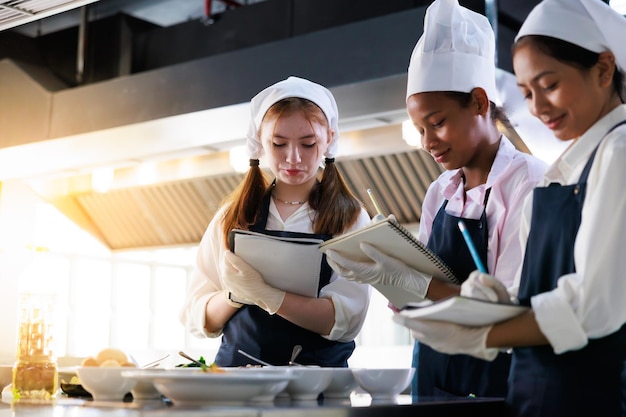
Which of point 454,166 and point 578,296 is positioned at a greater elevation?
point 454,166

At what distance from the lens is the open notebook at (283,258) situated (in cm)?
229

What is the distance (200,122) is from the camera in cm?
515

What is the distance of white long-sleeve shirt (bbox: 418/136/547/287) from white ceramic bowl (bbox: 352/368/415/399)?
0.46 m

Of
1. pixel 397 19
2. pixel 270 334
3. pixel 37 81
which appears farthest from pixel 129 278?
pixel 270 334

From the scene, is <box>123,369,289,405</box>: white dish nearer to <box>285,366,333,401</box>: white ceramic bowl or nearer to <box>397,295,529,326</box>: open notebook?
<box>285,366,333,401</box>: white ceramic bowl

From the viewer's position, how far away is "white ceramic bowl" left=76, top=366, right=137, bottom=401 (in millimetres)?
1727

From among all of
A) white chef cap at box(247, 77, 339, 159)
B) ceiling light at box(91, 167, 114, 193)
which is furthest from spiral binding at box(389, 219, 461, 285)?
ceiling light at box(91, 167, 114, 193)

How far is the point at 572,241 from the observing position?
1.57 meters

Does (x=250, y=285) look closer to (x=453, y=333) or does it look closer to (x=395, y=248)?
(x=395, y=248)

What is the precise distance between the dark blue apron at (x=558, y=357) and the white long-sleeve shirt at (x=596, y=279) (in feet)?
0.19

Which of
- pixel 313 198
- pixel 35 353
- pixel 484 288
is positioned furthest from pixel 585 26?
pixel 35 353

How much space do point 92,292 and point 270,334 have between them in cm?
843

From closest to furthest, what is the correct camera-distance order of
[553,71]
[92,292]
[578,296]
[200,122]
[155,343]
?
[578,296] → [553,71] → [200,122] → [92,292] → [155,343]

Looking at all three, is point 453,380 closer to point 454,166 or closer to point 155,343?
point 454,166
